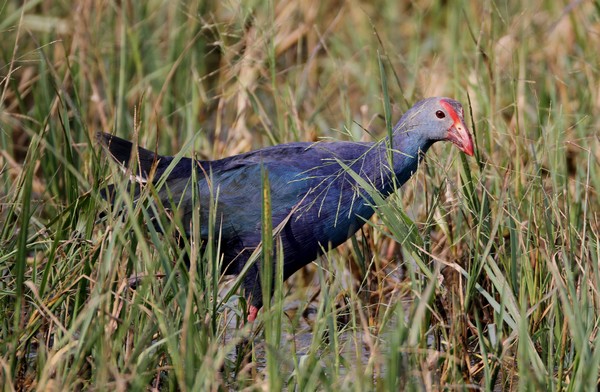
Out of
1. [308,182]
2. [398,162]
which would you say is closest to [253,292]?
[308,182]

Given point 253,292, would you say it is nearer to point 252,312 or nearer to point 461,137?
point 252,312

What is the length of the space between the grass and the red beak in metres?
0.04

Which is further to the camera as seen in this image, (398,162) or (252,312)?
(252,312)

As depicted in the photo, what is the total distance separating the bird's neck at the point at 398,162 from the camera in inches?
115

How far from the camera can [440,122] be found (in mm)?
2928

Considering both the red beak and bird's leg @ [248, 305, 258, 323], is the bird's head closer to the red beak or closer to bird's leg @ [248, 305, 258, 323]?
the red beak

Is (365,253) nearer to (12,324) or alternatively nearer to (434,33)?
(12,324)

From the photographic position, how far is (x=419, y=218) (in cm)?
337

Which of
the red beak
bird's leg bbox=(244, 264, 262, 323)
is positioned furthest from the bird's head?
bird's leg bbox=(244, 264, 262, 323)

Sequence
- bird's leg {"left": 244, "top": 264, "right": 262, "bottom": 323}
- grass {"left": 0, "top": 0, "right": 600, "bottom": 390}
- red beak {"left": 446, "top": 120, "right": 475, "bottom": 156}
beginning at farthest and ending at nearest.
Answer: bird's leg {"left": 244, "top": 264, "right": 262, "bottom": 323}, red beak {"left": 446, "top": 120, "right": 475, "bottom": 156}, grass {"left": 0, "top": 0, "right": 600, "bottom": 390}

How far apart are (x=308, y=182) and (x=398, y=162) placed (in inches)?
10.8

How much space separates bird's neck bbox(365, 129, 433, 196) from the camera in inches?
115

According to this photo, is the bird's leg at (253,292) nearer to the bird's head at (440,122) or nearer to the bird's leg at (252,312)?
the bird's leg at (252,312)

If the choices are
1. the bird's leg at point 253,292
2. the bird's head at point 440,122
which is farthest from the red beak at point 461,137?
the bird's leg at point 253,292
